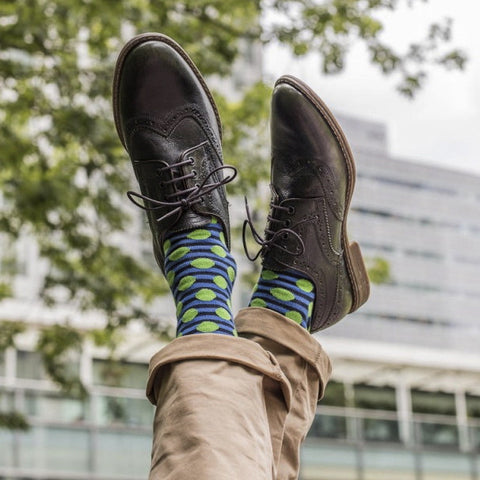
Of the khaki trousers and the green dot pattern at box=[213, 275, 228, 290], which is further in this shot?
the green dot pattern at box=[213, 275, 228, 290]

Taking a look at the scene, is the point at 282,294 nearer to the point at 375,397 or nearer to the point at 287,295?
the point at 287,295

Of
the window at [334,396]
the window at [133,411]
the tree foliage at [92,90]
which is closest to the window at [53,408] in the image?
the window at [133,411]

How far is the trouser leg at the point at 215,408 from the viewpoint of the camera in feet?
5.65

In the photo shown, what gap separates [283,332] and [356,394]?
23.9 metres

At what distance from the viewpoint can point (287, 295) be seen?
2.23 meters

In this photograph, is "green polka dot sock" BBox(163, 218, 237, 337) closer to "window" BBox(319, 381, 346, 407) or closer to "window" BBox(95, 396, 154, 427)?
"window" BBox(95, 396, 154, 427)

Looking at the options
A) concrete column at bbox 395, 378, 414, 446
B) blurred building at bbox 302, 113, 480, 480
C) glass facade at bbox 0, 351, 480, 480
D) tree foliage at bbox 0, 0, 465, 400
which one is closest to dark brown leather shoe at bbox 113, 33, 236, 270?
tree foliage at bbox 0, 0, 465, 400

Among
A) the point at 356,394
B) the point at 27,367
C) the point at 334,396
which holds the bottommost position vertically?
the point at 27,367

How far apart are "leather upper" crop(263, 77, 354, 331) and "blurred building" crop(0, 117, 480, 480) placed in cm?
418

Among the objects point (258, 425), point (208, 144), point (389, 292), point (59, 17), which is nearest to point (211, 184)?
point (208, 144)

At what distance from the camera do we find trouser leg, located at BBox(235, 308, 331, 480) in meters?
2.07

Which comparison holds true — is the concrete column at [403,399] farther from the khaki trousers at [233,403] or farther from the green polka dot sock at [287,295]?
the khaki trousers at [233,403]

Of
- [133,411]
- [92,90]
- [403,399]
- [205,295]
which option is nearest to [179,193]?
[205,295]

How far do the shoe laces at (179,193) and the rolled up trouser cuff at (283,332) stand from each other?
28 centimetres
